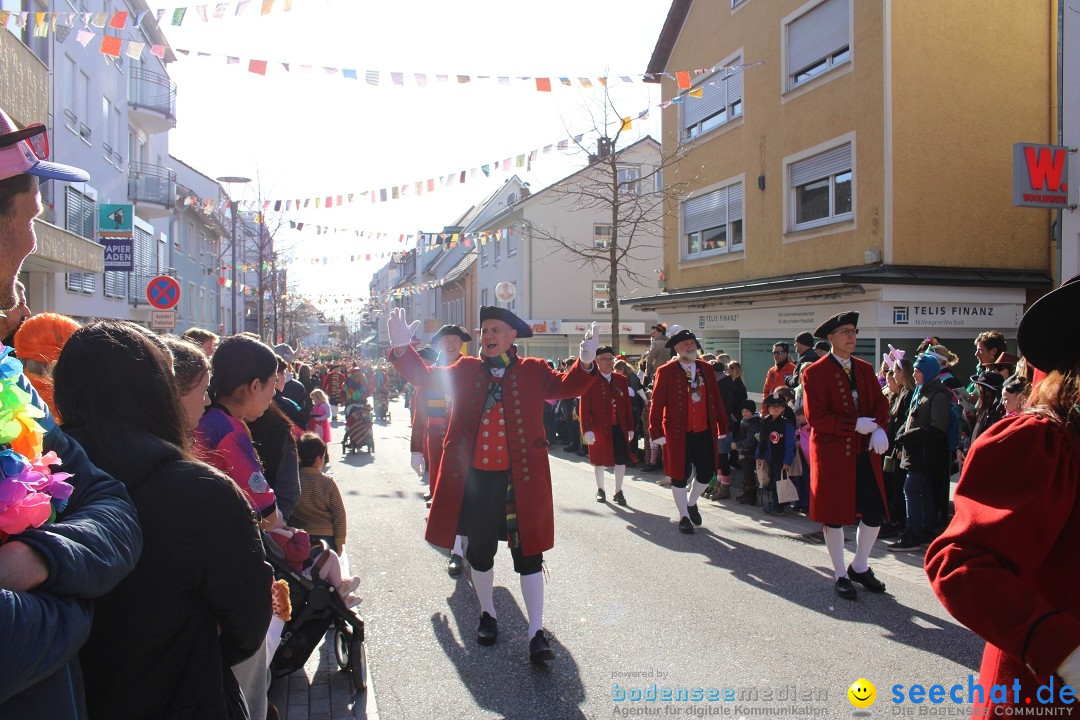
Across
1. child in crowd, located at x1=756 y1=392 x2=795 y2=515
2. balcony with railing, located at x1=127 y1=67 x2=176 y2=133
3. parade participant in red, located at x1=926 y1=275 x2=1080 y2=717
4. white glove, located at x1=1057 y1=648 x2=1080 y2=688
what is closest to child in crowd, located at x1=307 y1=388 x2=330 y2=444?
child in crowd, located at x1=756 y1=392 x2=795 y2=515

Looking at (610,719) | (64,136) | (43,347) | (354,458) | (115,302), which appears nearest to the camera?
(43,347)

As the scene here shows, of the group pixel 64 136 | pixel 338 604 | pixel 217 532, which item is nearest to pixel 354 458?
pixel 64 136

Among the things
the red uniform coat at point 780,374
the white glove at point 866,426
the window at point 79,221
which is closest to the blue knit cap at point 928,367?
the white glove at point 866,426

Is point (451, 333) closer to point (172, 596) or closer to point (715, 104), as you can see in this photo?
point (172, 596)

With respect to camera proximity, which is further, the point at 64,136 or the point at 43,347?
the point at 64,136

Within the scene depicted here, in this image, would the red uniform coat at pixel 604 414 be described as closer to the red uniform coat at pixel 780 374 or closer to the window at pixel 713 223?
the red uniform coat at pixel 780 374

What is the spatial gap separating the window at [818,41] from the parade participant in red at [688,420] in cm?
919

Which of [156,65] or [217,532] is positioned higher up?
[156,65]

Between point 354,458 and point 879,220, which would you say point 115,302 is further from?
point 879,220

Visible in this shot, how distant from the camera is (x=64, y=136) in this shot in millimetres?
17297

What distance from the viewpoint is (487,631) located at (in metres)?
4.83

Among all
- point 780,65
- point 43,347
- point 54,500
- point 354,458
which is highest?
point 780,65

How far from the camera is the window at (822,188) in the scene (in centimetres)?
1443

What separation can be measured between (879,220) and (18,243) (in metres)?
13.9
